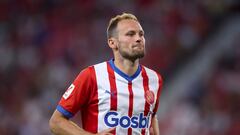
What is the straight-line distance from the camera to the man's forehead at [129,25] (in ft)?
15.0

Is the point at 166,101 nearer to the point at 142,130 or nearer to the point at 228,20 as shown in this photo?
the point at 228,20

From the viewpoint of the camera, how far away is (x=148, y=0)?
10516 millimetres

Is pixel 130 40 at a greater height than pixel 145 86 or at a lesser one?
greater

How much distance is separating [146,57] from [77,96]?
527 centimetres

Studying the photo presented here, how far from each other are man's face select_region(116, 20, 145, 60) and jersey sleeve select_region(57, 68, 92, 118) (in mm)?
313

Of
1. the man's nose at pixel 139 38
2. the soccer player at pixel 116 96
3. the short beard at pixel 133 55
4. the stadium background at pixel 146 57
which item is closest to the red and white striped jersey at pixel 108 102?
the soccer player at pixel 116 96

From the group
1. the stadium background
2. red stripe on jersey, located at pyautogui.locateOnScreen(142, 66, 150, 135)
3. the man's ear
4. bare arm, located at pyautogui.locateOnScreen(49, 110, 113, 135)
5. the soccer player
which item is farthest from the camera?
the stadium background

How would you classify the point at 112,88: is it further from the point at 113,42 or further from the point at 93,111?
the point at 113,42

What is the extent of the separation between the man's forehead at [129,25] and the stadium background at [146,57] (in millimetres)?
4151

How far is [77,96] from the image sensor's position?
440 centimetres

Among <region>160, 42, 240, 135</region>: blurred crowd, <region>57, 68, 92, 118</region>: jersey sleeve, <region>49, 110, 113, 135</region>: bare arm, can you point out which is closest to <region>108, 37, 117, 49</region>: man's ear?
<region>57, 68, 92, 118</region>: jersey sleeve

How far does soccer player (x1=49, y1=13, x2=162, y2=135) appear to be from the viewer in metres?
4.41

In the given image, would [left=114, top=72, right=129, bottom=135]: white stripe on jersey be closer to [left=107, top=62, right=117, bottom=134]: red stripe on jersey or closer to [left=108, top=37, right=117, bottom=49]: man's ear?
[left=107, top=62, right=117, bottom=134]: red stripe on jersey

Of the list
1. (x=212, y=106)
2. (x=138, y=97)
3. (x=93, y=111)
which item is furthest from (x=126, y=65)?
(x=212, y=106)
